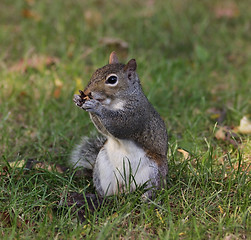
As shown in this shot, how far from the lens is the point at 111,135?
2.46m

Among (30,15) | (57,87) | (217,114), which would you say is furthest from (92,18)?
(217,114)

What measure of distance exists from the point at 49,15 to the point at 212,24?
6.25 feet

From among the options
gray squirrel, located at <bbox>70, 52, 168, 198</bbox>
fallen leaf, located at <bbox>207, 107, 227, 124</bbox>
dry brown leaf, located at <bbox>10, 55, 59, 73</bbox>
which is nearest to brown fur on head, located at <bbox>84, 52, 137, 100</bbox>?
gray squirrel, located at <bbox>70, 52, 168, 198</bbox>

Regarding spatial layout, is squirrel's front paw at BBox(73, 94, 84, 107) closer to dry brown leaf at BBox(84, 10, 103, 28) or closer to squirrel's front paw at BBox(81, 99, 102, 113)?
squirrel's front paw at BBox(81, 99, 102, 113)

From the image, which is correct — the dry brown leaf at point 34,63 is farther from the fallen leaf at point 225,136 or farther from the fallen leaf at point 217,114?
the fallen leaf at point 225,136

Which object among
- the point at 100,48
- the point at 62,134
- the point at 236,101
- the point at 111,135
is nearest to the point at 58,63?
the point at 100,48

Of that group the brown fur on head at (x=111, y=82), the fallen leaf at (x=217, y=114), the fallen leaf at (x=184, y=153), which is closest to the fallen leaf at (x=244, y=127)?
the fallen leaf at (x=217, y=114)

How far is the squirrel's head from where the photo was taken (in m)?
2.36

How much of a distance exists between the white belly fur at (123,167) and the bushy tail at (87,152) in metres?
0.27

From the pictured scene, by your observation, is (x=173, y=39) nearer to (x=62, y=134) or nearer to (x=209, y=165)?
(x=62, y=134)

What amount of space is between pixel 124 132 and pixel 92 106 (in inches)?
9.5

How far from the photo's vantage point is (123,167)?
2.44 m

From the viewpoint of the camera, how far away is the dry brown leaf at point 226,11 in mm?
5535

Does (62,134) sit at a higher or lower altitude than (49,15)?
lower
